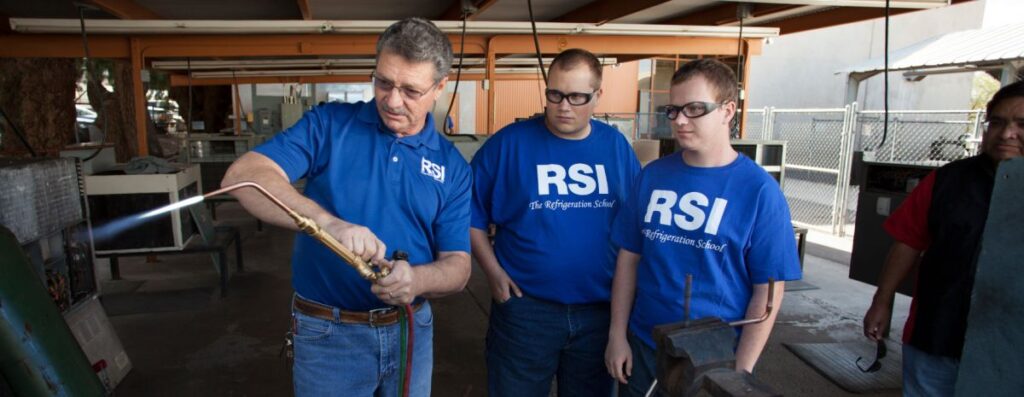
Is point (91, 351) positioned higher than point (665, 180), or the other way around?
point (665, 180)

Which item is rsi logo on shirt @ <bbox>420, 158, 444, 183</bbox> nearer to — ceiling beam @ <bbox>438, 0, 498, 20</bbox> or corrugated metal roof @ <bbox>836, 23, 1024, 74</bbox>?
ceiling beam @ <bbox>438, 0, 498, 20</bbox>

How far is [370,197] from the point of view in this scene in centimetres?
151

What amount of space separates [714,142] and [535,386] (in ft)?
3.57

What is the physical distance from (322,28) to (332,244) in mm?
4374

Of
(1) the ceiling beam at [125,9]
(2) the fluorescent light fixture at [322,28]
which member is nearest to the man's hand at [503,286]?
(2) the fluorescent light fixture at [322,28]

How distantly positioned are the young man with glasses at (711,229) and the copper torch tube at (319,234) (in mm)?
843

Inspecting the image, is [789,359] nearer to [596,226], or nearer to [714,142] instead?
[596,226]

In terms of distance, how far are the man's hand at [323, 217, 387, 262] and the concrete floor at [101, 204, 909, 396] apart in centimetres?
233

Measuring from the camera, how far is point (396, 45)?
1440mm

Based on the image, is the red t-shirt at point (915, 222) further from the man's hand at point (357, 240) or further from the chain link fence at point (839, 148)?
the chain link fence at point (839, 148)

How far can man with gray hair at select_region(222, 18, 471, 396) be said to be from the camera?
147cm

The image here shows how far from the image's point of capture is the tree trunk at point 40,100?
586 centimetres

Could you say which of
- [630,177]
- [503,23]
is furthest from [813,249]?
[630,177]

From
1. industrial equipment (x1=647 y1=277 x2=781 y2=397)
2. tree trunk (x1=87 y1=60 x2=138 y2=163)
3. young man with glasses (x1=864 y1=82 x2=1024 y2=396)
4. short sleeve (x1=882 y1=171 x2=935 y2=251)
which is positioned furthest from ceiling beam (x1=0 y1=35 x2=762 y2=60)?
industrial equipment (x1=647 y1=277 x2=781 y2=397)
